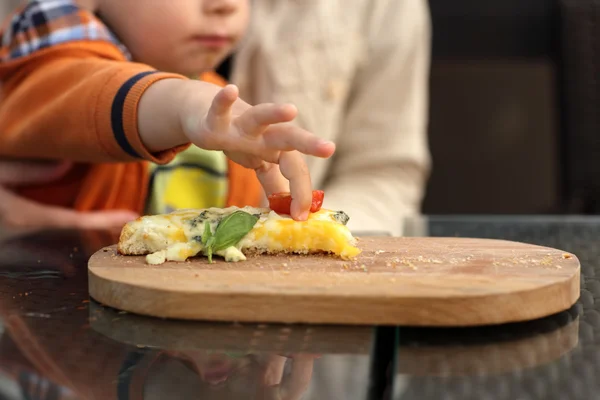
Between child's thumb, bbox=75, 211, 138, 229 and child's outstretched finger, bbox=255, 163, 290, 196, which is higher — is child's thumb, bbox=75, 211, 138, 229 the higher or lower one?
the lower one

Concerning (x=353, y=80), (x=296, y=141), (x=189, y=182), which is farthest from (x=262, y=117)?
(x=353, y=80)

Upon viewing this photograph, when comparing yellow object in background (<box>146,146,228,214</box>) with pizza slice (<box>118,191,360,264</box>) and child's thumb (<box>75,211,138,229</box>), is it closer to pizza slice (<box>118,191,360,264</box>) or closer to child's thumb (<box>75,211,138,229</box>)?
child's thumb (<box>75,211,138,229</box>)

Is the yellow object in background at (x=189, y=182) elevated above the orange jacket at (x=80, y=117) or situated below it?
below

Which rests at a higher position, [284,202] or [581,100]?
[284,202]

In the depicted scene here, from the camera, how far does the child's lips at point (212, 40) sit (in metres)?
1.23

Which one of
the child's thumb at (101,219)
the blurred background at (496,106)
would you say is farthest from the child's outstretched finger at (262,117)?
the blurred background at (496,106)

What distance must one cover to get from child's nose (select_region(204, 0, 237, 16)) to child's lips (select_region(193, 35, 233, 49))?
0.04 meters

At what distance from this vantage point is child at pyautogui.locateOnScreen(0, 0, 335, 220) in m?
0.76

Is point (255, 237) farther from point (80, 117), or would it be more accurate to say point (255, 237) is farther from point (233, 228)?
point (80, 117)

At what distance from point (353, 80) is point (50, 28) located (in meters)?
1.13

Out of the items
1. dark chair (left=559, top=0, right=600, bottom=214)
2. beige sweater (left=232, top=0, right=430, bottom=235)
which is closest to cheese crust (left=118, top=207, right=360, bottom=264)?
beige sweater (left=232, top=0, right=430, bottom=235)

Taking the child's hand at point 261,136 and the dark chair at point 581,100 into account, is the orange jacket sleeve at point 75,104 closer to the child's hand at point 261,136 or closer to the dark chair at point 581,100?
the child's hand at point 261,136

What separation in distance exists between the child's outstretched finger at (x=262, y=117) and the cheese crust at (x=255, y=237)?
11 centimetres

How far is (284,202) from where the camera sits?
81 centimetres
